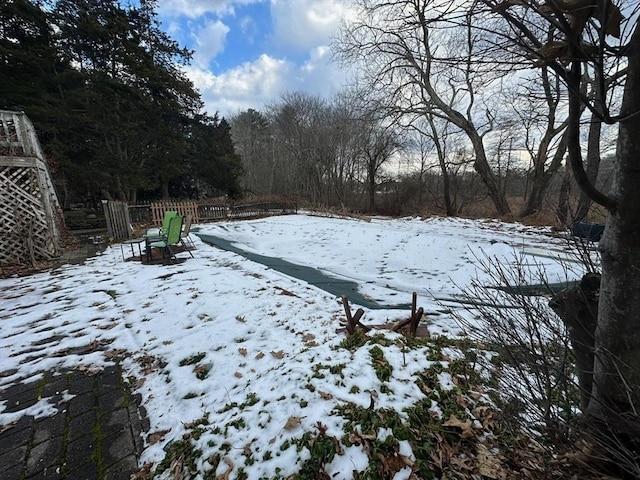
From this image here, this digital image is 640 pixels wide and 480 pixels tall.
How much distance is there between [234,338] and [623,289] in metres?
3.06

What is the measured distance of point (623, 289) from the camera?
0.97 meters

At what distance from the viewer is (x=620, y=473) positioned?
3.22 feet

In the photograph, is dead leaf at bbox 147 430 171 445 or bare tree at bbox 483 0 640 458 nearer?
bare tree at bbox 483 0 640 458

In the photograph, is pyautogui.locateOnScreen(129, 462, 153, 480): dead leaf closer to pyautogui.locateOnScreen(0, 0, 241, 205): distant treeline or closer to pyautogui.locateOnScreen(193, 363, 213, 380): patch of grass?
pyautogui.locateOnScreen(193, 363, 213, 380): patch of grass

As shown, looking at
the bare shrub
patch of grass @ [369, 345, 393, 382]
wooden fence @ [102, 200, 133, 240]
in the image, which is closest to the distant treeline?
wooden fence @ [102, 200, 133, 240]

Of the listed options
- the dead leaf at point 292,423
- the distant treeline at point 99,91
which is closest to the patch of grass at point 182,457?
the dead leaf at point 292,423

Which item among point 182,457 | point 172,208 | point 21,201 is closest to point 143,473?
point 182,457

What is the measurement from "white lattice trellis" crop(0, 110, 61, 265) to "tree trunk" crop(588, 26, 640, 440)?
9086 millimetres

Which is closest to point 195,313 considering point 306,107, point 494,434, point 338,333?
point 338,333

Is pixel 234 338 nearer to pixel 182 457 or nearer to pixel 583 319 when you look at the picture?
pixel 182 457

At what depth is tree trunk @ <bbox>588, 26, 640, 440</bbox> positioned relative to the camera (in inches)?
36.0

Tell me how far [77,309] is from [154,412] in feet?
9.40

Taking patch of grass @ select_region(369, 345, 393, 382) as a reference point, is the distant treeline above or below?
above

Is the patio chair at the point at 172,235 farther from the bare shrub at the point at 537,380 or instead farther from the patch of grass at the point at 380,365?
the bare shrub at the point at 537,380
